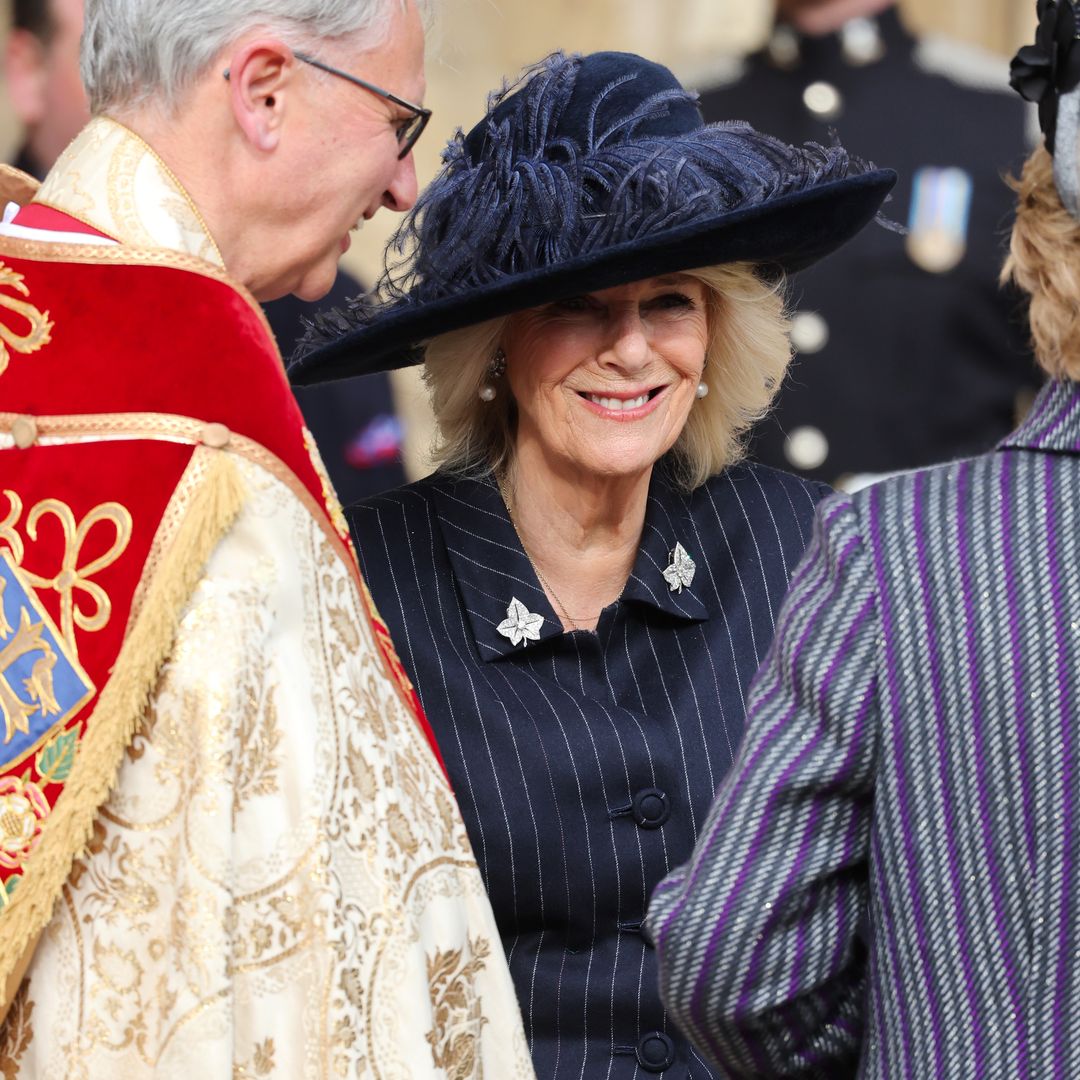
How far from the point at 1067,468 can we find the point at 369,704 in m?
0.77

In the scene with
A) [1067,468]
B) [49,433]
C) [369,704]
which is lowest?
[369,704]

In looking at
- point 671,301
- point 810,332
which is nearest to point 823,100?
point 810,332

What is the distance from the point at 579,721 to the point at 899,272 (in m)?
1.98

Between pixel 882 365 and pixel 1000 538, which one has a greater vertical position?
pixel 882 365

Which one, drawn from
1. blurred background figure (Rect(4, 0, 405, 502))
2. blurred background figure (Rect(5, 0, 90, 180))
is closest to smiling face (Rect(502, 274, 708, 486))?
blurred background figure (Rect(4, 0, 405, 502))

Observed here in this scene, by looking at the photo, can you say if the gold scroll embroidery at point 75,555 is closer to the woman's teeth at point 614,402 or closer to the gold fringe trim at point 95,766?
the gold fringe trim at point 95,766

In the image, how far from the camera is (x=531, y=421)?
8.91 ft

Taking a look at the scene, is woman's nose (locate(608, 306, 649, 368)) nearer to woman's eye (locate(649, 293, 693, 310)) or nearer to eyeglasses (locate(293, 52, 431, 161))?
woman's eye (locate(649, 293, 693, 310))

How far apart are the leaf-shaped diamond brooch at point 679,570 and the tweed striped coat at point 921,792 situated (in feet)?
3.25

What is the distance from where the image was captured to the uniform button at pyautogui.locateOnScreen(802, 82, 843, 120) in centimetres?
407

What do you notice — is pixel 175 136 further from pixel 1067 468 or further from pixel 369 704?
pixel 1067 468

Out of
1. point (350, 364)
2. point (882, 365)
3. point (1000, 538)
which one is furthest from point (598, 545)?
point (882, 365)

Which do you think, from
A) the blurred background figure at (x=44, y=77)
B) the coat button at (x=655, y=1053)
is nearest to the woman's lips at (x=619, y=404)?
the coat button at (x=655, y=1053)

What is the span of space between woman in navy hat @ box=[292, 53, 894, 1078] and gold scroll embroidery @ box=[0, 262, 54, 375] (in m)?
0.74
